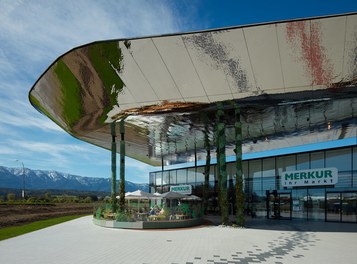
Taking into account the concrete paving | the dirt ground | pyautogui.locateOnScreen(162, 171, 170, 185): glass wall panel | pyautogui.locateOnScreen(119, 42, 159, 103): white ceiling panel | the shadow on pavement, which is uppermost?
pyautogui.locateOnScreen(119, 42, 159, 103): white ceiling panel

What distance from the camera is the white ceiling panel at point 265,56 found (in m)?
13.3

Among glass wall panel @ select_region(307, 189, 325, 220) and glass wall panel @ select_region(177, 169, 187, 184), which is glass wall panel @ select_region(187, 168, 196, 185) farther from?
glass wall panel @ select_region(307, 189, 325, 220)

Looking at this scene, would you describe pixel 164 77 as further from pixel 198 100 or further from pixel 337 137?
pixel 337 137

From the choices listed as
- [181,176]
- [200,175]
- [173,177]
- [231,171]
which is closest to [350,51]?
[231,171]

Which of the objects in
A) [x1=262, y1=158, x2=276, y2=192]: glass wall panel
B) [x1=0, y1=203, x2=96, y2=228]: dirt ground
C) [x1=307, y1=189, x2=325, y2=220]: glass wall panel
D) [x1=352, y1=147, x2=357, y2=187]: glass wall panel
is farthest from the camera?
[x1=262, y1=158, x2=276, y2=192]: glass wall panel

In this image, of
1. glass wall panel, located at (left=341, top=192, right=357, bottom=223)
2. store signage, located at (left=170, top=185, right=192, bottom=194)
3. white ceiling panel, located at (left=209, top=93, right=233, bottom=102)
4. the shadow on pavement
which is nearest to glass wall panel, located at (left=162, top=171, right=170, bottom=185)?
store signage, located at (left=170, top=185, right=192, bottom=194)

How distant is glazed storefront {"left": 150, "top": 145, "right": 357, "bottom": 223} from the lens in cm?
2591

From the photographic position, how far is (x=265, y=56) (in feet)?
47.8

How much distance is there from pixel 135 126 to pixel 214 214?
45.9 ft

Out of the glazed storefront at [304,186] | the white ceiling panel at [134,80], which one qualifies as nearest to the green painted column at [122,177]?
the white ceiling panel at [134,80]

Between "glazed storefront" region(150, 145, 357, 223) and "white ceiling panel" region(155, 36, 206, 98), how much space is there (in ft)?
48.1

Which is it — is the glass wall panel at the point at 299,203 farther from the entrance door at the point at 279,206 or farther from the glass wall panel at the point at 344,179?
the glass wall panel at the point at 344,179

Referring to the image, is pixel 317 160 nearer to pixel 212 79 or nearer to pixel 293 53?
pixel 212 79

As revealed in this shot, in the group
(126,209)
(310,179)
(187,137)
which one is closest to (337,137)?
(310,179)
